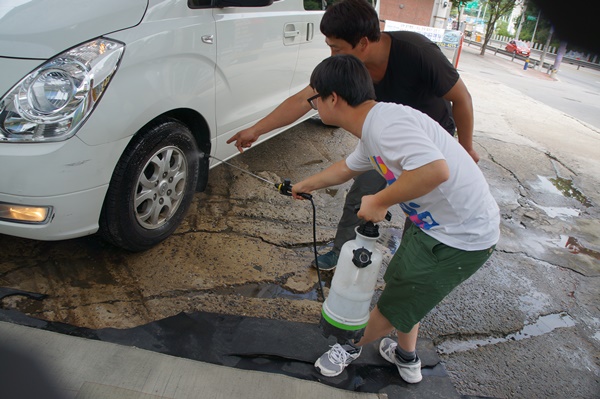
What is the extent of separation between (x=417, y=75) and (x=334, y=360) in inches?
58.6

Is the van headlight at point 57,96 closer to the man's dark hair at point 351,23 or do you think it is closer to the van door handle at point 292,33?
the man's dark hair at point 351,23

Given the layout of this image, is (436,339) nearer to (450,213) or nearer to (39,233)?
(450,213)

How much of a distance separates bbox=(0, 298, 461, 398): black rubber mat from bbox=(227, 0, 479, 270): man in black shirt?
3.42ft

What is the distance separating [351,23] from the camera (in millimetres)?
2213

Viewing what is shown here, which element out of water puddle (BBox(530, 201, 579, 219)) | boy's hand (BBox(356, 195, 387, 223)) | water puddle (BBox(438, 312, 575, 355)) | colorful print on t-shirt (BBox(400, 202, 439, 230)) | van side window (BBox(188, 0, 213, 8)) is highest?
van side window (BBox(188, 0, 213, 8))

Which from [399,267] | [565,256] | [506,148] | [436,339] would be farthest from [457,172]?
[506,148]

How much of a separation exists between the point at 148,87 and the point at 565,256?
10.7 ft

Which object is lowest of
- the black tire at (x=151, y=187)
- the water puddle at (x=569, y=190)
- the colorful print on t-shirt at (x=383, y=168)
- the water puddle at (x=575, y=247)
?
the water puddle at (x=569, y=190)

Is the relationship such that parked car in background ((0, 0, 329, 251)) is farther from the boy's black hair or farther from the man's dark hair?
the boy's black hair

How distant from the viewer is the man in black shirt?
89.0 inches

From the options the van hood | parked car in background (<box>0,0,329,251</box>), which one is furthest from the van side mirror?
the van hood

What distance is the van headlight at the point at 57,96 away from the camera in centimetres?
190

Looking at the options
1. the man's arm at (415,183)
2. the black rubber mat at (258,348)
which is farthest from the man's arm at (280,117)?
the man's arm at (415,183)

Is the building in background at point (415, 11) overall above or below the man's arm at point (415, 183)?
below
